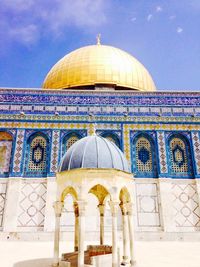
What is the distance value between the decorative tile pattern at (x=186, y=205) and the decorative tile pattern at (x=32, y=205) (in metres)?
5.75

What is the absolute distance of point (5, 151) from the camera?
1250 cm

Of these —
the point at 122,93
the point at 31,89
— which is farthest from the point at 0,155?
the point at 122,93

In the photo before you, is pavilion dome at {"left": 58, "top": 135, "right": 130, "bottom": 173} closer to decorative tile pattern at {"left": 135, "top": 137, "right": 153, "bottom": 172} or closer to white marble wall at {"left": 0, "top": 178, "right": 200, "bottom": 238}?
white marble wall at {"left": 0, "top": 178, "right": 200, "bottom": 238}

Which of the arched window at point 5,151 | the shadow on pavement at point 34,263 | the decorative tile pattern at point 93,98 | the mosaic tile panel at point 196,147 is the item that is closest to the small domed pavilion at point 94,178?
the shadow on pavement at point 34,263

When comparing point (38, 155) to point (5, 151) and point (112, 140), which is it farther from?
point (112, 140)

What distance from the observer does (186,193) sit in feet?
39.4

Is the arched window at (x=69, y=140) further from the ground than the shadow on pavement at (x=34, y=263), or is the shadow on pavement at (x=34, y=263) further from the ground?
the arched window at (x=69, y=140)

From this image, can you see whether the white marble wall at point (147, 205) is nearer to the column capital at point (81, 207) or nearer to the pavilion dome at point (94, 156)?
the pavilion dome at point (94, 156)

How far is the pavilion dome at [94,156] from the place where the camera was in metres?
5.29

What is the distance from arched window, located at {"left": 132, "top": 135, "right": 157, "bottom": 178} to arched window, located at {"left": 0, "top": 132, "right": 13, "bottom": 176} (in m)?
5.73

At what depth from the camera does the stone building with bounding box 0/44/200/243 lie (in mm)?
11359

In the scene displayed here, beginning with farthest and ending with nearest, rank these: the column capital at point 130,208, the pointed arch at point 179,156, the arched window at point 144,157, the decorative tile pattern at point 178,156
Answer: the decorative tile pattern at point 178,156 < the pointed arch at point 179,156 < the arched window at point 144,157 < the column capital at point 130,208

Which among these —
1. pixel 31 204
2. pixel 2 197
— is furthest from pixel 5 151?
pixel 31 204

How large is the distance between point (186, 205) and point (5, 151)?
8519 millimetres
